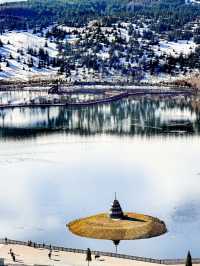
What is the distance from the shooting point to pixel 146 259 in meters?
72.8

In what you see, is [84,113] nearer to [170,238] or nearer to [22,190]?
[22,190]

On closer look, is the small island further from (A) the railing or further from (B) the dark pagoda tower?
(A) the railing

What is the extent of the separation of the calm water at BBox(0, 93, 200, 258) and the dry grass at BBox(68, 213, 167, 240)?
1012 millimetres

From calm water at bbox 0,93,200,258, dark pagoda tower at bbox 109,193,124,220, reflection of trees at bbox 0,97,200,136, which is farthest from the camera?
reflection of trees at bbox 0,97,200,136

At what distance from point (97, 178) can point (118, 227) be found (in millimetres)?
24487

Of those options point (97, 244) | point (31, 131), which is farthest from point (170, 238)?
point (31, 131)

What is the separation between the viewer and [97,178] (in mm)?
106875

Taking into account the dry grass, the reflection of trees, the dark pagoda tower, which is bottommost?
the reflection of trees

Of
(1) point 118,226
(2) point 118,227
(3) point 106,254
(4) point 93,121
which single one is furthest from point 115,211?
(4) point 93,121

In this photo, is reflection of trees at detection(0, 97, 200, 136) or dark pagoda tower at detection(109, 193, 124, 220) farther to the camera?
reflection of trees at detection(0, 97, 200, 136)

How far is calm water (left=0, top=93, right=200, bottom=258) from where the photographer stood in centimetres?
8200

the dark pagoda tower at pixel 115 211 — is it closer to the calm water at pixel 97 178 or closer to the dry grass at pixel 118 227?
the dry grass at pixel 118 227

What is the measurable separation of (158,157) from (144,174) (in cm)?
1501

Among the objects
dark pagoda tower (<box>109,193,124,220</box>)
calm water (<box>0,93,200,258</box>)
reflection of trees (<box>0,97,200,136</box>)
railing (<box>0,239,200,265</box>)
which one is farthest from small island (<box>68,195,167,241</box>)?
reflection of trees (<box>0,97,200,136</box>)
